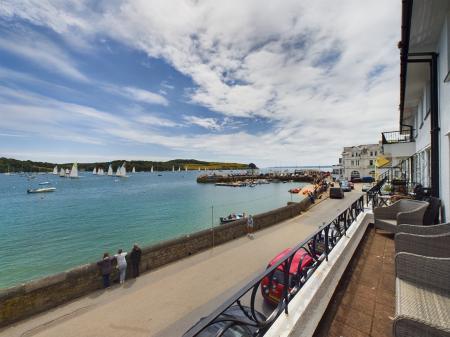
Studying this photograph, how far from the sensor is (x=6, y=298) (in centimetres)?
769

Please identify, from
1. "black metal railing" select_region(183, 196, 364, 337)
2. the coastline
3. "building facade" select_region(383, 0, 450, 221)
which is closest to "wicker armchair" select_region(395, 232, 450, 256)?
"black metal railing" select_region(183, 196, 364, 337)

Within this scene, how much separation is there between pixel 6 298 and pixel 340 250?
10661mm

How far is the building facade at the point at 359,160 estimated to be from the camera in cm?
5531

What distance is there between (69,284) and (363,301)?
34.3ft

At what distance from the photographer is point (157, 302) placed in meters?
8.66

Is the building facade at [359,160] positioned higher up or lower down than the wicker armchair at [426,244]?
higher up

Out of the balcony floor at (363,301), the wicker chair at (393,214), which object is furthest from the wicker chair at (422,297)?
the wicker chair at (393,214)

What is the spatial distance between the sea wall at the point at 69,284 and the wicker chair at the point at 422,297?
1098 cm

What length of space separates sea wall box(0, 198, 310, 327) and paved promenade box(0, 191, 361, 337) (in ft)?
1.06

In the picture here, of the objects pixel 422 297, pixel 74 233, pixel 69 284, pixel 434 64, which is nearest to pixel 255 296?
pixel 422 297

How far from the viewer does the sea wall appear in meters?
7.82

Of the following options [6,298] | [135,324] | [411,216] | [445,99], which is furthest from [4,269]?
[445,99]

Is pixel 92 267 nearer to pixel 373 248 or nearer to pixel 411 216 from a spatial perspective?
pixel 373 248

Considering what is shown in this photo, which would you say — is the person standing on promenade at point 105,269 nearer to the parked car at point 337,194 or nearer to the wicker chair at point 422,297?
the wicker chair at point 422,297
